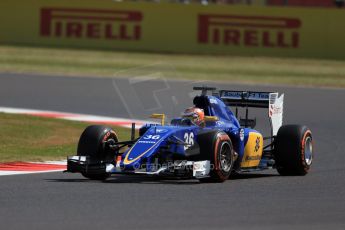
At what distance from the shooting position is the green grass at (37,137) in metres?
15.3

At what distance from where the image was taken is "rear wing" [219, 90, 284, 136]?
548 inches

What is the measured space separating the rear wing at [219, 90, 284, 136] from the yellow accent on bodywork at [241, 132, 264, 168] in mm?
486

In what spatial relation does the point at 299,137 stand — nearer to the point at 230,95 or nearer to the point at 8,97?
the point at 230,95

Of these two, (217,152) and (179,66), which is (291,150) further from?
(179,66)

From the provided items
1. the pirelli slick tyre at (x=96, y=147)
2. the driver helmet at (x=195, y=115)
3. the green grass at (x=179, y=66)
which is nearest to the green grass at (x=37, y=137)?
the pirelli slick tyre at (x=96, y=147)

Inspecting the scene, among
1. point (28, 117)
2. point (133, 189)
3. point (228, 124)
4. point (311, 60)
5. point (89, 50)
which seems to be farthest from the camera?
point (89, 50)

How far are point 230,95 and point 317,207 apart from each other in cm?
398

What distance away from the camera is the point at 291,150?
44.1ft

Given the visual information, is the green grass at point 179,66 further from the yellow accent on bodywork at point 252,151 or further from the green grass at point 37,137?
the yellow accent on bodywork at point 252,151

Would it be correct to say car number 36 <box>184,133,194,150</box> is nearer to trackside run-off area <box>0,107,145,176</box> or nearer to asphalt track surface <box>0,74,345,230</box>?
asphalt track surface <box>0,74,345,230</box>

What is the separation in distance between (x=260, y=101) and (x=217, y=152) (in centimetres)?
202

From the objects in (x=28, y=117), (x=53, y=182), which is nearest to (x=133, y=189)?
(x=53, y=182)

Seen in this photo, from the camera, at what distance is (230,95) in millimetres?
14242

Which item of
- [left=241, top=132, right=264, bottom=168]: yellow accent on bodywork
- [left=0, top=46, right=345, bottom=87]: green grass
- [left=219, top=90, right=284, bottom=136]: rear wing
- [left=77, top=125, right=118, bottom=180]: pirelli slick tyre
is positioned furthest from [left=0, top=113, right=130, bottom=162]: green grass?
[left=0, top=46, right=345, bottom=87]: green grass
